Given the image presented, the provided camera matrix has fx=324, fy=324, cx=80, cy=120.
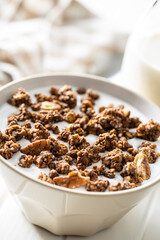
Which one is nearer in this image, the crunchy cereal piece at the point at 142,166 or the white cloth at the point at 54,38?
the crunchy cereal piece at the point at 142,166

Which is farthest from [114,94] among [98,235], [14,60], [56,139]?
[14,60]

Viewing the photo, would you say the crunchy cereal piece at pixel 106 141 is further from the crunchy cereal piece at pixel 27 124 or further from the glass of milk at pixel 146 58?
the glass of milk at pixel 146 58

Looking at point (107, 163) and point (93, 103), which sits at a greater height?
point (93, 103)

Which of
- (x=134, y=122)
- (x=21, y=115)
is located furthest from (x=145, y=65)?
(x=21, y=115)

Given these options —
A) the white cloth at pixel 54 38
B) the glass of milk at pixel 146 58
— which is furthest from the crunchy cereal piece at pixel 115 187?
the white cloth at pixel 54 38

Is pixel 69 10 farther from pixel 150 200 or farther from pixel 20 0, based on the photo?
pixel 150 200

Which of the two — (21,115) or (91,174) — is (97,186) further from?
(21,115)

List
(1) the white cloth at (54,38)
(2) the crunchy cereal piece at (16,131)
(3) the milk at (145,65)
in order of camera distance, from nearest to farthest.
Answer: (2) the crunchy cereal piece at (16,131)
(3) the milk at (145,65)
(1) the white cloth at (54,38)
